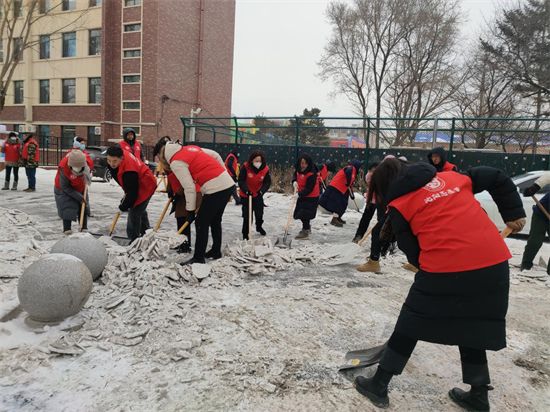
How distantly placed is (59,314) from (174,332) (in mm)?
1017

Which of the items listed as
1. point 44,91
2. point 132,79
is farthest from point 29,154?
point 44,91

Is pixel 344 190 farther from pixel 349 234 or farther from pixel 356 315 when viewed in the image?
pixel 356 315

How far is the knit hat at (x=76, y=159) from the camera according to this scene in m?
6.21

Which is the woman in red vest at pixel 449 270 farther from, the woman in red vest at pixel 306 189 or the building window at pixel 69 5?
the building window at pixel 69 5

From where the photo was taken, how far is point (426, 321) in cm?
223

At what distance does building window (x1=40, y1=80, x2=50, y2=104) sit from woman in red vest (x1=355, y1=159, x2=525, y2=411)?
30702mm

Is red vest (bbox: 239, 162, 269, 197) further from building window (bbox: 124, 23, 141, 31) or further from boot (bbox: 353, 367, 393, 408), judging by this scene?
building window (bbox: 124, 23, 141, 31)

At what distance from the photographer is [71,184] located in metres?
6.40

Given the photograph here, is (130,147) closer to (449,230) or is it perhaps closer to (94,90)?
(449,230)

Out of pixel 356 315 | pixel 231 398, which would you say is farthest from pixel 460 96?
pixel 231 398

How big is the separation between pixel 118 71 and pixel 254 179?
21.8 meters

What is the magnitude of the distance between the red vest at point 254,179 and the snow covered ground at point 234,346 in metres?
2.00

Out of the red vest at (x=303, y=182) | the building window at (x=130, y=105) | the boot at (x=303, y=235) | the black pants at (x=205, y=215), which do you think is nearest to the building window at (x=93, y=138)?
the building window at (x=130, y=105)

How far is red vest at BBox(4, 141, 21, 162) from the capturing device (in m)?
11.3
